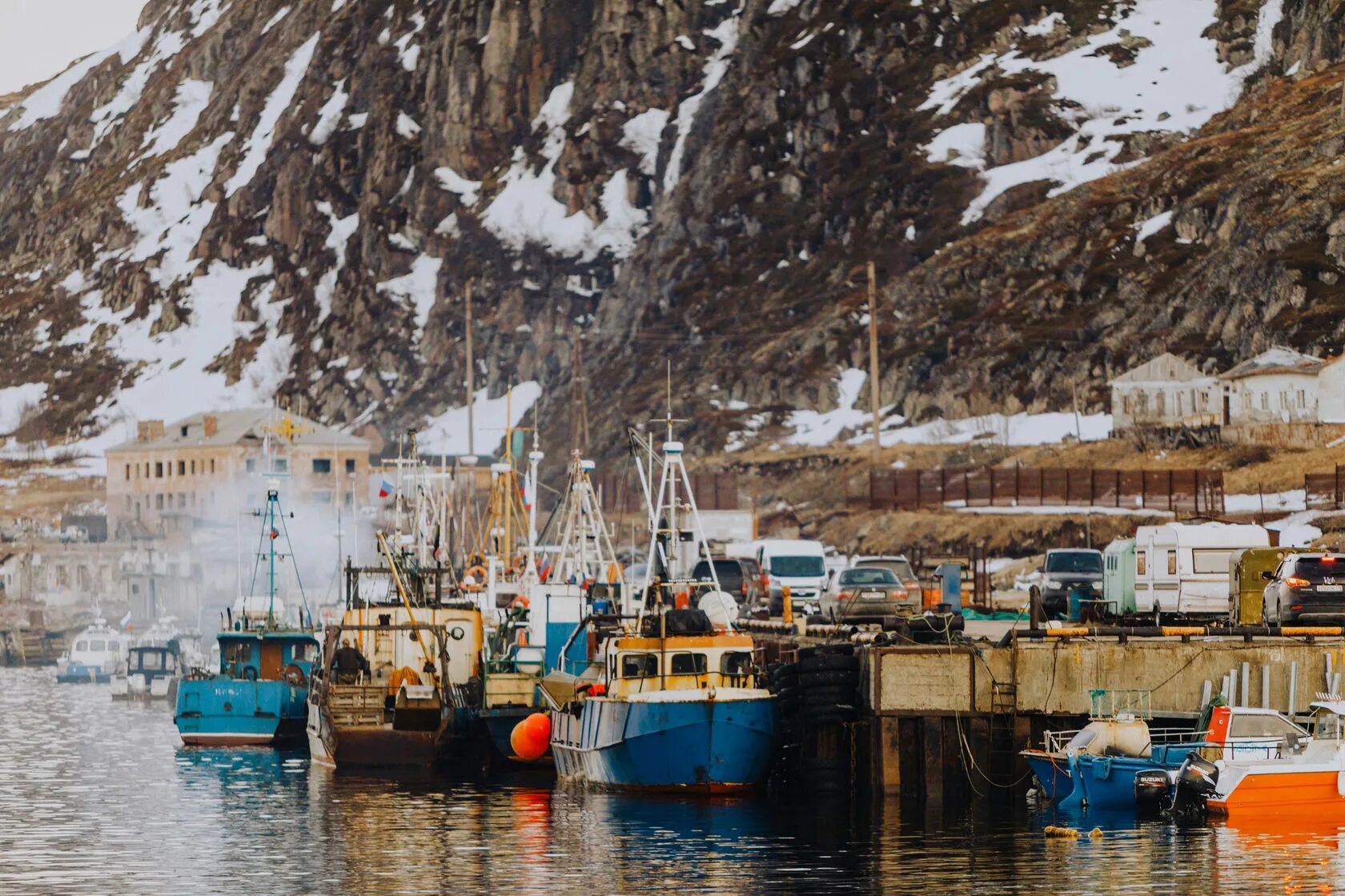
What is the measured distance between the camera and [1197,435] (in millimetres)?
127812

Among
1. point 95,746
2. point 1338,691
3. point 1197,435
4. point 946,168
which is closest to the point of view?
point 1338,691

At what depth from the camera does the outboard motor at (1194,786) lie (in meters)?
42.1

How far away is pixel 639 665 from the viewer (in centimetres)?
4938

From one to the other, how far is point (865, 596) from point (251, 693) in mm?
20393

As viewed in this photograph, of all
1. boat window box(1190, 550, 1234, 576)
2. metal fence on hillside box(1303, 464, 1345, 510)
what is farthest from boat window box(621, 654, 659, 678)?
metal fence on hillside box(1303, 464, 1345, 510)

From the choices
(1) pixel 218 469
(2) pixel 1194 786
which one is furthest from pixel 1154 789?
(1) pixel 218 469

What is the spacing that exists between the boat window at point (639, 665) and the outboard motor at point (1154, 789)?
11.0 m

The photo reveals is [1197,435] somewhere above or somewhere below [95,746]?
above

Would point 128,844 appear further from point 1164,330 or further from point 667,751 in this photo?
point 1164,330

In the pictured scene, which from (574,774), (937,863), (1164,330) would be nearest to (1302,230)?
(1164,330)

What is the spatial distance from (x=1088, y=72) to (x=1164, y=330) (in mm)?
55028

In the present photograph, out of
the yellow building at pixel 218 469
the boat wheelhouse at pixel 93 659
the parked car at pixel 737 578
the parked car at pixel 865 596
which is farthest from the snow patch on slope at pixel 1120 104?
the parked car at pixel 865 596

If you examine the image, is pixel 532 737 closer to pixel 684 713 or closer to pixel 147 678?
pixel 684 713

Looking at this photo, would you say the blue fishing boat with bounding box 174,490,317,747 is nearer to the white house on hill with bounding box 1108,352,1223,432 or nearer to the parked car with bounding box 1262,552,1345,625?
the parked car with bounding box 1262,552,1345,625
